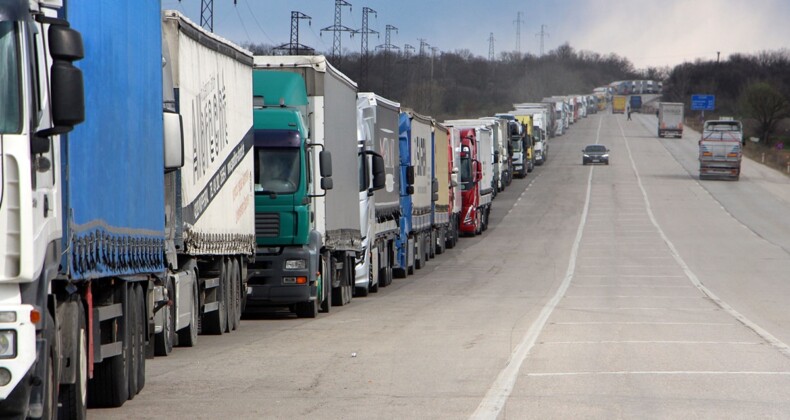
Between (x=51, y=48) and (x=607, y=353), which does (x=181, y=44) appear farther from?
(x=51, y=48)

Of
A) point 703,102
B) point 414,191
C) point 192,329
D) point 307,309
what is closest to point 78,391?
point 192,329

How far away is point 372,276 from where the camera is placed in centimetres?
2591

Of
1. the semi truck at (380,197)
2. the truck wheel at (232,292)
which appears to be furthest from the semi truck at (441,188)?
the truck wheel at (232,292)

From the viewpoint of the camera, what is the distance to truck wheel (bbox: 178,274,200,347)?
15.5 metres

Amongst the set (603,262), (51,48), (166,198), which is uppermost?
(51,48)

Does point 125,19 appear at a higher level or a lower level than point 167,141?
higher

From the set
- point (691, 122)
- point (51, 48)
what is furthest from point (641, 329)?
point (691, 122)

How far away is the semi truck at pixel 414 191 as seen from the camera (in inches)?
1226

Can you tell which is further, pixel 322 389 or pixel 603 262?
pixel 603 262

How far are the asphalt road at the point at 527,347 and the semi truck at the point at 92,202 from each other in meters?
0.81

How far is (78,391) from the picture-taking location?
9188 mm

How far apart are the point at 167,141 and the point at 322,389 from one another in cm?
275

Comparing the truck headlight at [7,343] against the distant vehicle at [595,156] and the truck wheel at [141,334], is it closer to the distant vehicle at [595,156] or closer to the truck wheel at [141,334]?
the truck wheel at [141,334]

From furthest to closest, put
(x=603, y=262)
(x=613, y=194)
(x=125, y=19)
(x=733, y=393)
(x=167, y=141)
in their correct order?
(x=613, y=194) → (x=603, y=262) → (x=167, y=141) → (x=733, y=393) → (x=125, y=19)
